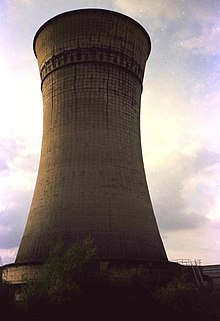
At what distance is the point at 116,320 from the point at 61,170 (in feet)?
15.0

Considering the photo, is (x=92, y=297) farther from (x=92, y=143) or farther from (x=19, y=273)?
(x=92, y=143)

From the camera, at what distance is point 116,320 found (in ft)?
29.4

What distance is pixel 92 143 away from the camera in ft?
39.0

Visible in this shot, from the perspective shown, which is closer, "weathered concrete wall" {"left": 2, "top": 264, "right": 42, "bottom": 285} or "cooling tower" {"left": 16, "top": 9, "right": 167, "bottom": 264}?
"weathered concrete wall" {"left": 2, "top": 264, "right": 42, "bottom": 285}

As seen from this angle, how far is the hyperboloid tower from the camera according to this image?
11.0 metres

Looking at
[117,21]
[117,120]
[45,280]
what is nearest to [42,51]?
[117,21]

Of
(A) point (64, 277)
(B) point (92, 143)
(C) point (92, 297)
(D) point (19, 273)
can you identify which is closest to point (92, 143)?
(B) point (92, 143)

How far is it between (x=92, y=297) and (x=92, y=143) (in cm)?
467

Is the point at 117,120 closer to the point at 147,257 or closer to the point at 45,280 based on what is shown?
the point at 147,257

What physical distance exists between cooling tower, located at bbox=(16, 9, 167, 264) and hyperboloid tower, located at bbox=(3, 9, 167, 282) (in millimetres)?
29

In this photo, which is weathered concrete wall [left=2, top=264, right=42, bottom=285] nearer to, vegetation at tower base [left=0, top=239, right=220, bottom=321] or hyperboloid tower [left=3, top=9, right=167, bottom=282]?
hyperboloid tower [left=3, top=9, right=167, bottom=282]

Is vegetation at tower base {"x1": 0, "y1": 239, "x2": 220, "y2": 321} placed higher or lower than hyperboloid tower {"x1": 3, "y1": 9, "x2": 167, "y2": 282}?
lower

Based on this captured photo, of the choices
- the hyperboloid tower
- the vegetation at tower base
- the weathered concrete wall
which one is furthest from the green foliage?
the hyperboloid tower

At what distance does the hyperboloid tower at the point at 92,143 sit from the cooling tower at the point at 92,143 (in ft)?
0.09
